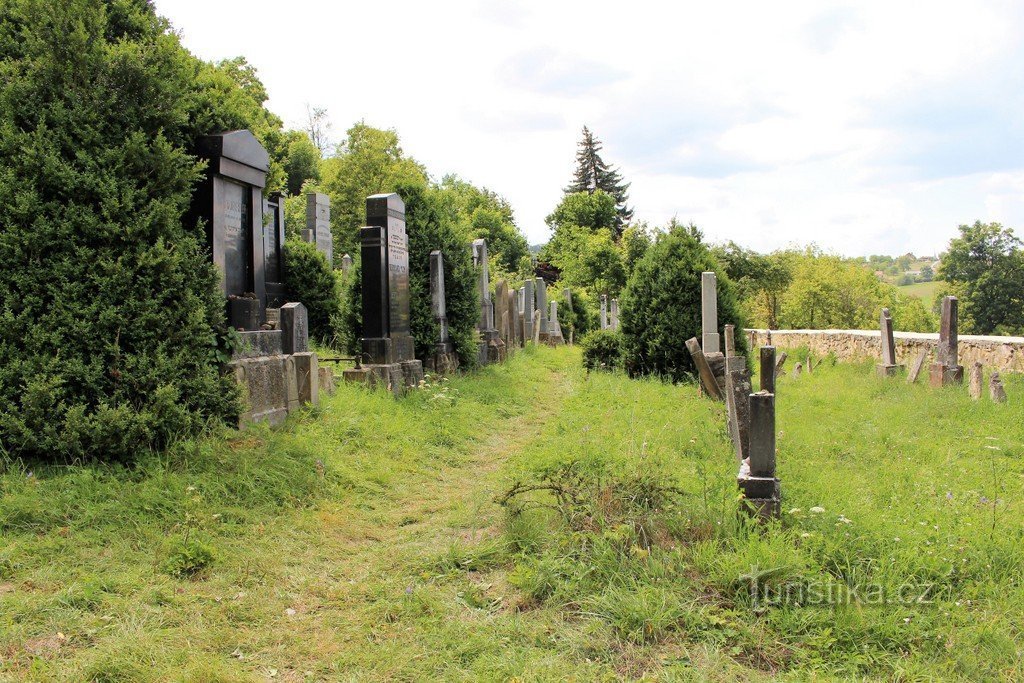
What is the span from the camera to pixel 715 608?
3242mm

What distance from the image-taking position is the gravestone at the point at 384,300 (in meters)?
9.27

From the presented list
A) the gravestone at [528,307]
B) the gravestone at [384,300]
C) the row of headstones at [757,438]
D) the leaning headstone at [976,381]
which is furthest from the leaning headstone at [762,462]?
the gravestone at [528,307]

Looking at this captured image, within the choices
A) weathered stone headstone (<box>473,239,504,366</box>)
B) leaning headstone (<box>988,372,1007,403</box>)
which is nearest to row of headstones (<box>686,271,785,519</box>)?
leaning headstone (<box>988,372,1007,403</box>)

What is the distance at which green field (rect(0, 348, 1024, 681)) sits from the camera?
2.99 meters

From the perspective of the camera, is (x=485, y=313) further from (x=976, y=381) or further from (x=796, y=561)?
(x=796, y=561)

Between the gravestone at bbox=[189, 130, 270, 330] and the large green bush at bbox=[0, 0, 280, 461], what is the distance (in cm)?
69

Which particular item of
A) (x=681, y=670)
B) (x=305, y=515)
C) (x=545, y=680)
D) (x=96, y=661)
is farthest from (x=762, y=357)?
(x=96, y=661)

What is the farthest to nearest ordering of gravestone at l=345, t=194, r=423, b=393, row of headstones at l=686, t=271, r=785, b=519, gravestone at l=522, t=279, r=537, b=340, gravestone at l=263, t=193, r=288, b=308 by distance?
gravestone at l=522, t=279, r=537, b=340
gravestone at l=263, t=193, r=288, b=308
gravestone at l=345, t=194, r=423, b=393
row of headstones at l=686, t=271, r=785, b=519

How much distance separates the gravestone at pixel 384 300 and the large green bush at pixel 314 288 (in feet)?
10.0

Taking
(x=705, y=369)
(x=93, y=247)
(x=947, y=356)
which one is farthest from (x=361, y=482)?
(x=947, y=356)

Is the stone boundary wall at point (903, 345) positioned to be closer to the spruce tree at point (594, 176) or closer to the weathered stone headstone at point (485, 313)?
the weathered stone headstone at point (485, 313)

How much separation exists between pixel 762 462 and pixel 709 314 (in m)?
5.69

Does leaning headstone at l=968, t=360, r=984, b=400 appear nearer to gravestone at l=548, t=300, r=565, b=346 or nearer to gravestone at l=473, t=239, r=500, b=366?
gravestone at l=473, t=239, r=500, b=366

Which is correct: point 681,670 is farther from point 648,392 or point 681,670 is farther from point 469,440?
point 648,392
